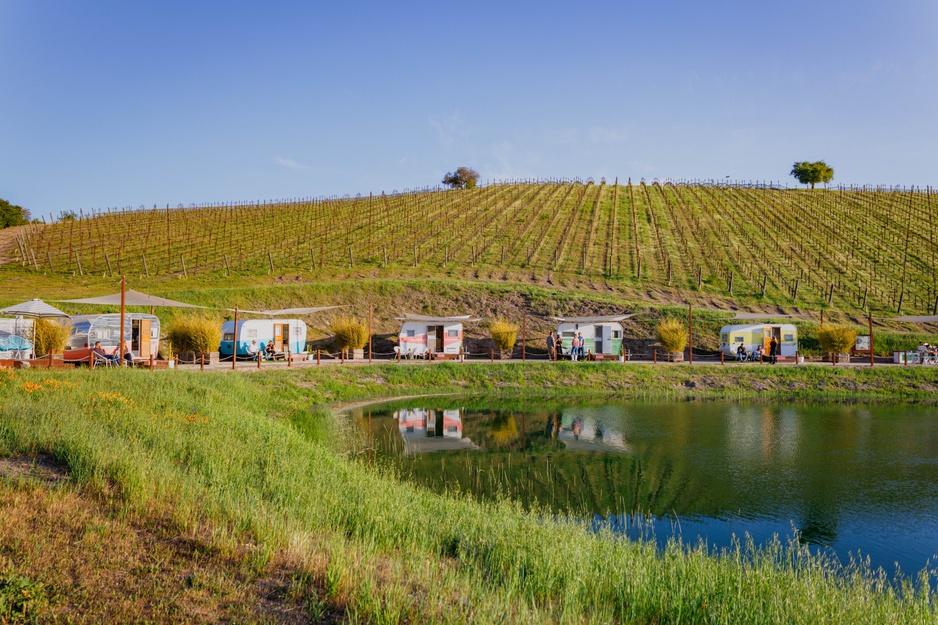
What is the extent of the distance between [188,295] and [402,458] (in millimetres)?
26860

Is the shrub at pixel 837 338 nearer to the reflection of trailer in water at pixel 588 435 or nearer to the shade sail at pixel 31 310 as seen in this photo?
the reflection of trailer in water at pixel 588 435

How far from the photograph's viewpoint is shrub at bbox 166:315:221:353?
25828 mm

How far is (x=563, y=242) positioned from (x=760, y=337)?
80.1ft

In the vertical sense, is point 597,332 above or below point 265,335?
above

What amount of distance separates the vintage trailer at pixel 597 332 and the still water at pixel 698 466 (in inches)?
395

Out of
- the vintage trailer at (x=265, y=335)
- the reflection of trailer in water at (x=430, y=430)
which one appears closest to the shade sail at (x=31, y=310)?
the vintage trailer at (x=265, y=335)

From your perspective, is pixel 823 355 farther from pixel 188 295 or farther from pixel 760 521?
pixel 188 295

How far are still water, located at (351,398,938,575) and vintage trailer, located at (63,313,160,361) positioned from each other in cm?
1149

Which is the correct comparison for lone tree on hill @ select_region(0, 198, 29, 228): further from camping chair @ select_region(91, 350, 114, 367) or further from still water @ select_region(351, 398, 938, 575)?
still water @ select_region(351, 398, 938, 575)

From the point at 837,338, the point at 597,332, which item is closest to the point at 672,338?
the point at 597,332

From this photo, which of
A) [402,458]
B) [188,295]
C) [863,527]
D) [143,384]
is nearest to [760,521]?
[863,527]

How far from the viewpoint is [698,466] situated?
1338cm

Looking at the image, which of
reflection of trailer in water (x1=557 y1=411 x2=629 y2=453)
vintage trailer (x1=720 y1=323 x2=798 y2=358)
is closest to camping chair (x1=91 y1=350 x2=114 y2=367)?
reflection of trailer in water (x1=557 y1=411 x2=629 y2=453)

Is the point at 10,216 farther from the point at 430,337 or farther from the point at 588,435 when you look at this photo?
the point at 588,435
